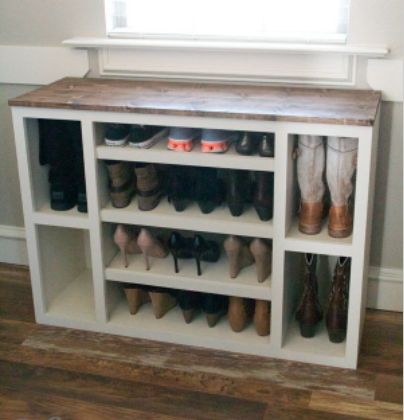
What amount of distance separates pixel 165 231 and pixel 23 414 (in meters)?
0.86

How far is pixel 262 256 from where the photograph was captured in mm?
2229

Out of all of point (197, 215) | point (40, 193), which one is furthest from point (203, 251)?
point (40, 193)

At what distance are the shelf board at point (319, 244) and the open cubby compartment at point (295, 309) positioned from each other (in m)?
0.07

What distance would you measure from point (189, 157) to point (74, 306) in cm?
76

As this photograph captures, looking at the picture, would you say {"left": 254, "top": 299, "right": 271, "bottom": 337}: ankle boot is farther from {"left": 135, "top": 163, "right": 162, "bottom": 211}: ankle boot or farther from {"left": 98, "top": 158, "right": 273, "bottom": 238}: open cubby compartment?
{"left": 135, "top": 163, "right": 162, "bottom": 211}: ankle boot

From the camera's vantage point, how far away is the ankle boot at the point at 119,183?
2279mm

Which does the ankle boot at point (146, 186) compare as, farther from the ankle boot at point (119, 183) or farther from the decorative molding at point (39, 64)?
the decorative molding at point (39, 64)

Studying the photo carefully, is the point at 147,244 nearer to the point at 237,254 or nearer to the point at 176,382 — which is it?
the point at 237,254

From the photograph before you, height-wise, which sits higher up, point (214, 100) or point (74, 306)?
point (214, 100)

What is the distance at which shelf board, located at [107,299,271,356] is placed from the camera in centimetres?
230

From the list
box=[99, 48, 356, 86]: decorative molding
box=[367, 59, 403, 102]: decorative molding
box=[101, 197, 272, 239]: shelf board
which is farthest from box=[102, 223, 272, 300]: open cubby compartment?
box=[367, 59, 403, 102]: decorative molding

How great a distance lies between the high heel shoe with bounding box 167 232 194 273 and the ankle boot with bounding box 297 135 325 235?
0.41 meters

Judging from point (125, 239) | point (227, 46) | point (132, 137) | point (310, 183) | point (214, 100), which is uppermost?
point (227, 46)

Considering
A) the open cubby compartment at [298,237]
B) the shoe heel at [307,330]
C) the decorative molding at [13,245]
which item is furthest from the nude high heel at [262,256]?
→ the decorative molding at [13,245]
